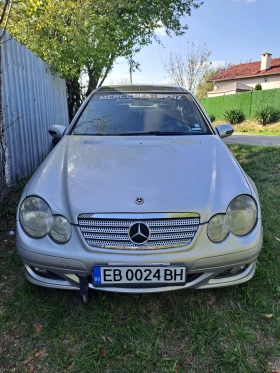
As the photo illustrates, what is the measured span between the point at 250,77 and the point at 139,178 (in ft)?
95.8

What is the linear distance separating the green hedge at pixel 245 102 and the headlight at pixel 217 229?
53.2 ft

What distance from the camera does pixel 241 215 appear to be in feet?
5.66

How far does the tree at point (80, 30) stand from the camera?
6.42 meters

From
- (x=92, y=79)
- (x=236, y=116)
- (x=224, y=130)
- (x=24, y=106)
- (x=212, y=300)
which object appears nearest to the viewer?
(x=212, y=300)

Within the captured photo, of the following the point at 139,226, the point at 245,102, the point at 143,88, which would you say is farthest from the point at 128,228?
the point at 245,102

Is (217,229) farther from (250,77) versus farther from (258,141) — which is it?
(250,77)

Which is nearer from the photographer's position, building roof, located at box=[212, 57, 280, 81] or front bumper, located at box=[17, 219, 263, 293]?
front bumper, located at box=[17, 219, 263, 293]

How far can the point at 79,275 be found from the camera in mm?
1642

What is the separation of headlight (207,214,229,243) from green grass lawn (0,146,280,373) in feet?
1.86

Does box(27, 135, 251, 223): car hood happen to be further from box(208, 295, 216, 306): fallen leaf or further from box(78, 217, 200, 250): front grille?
box(208, 295, 216, 306): fallen leaf

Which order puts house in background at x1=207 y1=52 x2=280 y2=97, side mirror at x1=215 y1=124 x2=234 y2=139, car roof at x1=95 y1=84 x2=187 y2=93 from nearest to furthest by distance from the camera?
side mirror at x1=215 y1=124 x2=234 y2=139
car roof at x1=95 y1=84 x2=187 y2=93
house in background at x1=207 y1=52 x2=280 y2=97

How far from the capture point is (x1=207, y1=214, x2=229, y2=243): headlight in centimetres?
166

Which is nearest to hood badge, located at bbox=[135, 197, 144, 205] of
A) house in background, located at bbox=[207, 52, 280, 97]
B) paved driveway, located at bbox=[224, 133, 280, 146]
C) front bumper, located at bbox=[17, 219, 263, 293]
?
front bumper, located at bbox=[17, 219, 263, 293]

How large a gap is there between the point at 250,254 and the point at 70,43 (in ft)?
21.5
